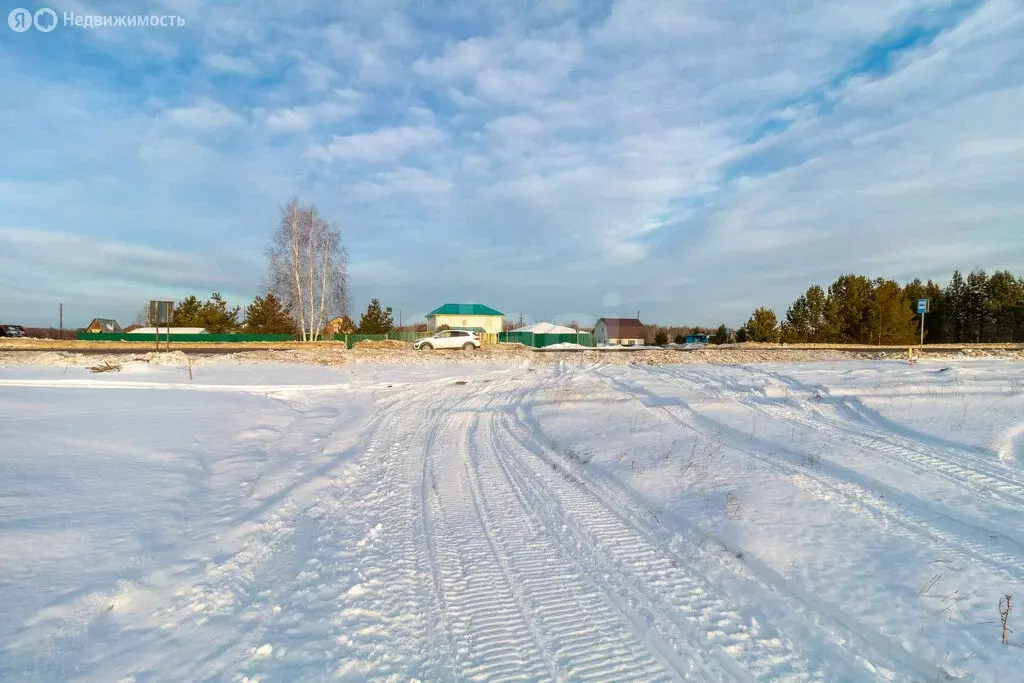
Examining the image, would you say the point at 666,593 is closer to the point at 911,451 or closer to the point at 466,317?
the point at 911,451

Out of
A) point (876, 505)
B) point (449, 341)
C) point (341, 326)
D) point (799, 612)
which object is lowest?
point (799, 612)

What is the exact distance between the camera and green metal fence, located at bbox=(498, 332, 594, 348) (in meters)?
59.6

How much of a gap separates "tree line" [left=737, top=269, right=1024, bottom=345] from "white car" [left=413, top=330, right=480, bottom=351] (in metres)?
30.8

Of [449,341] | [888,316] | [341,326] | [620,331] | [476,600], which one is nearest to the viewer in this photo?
[476,600]

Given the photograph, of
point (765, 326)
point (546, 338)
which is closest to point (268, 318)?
point (546, 338)

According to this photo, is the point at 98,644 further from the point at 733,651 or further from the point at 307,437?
the point at 307,437

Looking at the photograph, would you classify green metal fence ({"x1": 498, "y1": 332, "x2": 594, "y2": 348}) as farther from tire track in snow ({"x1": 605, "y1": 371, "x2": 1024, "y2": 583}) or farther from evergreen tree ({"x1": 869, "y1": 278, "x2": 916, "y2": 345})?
tire track in snow ({"x1": 605, "y1": 371, "x2": 1024, "y2": 583})

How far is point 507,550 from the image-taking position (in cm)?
424

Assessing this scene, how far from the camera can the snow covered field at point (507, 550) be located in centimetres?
290

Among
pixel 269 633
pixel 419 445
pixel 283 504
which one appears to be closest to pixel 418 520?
pixel 283 504

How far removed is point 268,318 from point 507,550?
192ft

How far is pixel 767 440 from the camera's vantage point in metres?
8.32

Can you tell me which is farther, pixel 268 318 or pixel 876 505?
pixel 268 318

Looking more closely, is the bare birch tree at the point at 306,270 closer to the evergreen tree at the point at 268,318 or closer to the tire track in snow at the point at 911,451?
the evergreen tree at the point at 268,318
